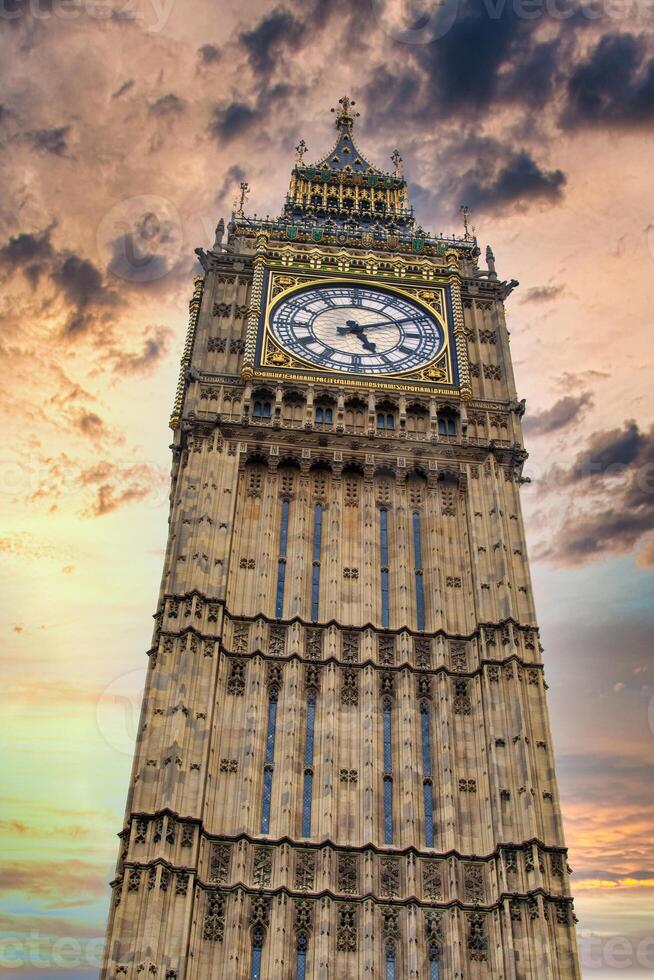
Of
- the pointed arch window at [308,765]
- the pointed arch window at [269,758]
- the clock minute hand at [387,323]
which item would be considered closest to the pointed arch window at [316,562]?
the pointed arch window at [308,765]

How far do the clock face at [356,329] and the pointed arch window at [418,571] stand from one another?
8181 mm

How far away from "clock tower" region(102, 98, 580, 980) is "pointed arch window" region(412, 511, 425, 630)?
0.14 metres

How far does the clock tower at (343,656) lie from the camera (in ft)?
115

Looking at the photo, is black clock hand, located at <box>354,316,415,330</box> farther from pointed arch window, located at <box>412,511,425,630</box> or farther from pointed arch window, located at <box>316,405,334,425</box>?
pointed arch window, located at <box>412,511,425,630</box>

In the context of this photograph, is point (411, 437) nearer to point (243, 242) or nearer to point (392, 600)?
point (392, 600)

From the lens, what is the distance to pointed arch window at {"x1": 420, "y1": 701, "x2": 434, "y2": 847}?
38.0m

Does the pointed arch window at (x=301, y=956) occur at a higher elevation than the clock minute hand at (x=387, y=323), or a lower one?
lower

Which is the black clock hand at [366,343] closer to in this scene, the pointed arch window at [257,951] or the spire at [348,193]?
the spire at [348,193]

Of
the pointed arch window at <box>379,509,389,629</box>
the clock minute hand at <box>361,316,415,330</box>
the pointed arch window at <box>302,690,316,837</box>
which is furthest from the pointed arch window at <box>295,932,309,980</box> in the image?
the clock minute hand at <box>361,316,415,330</box>

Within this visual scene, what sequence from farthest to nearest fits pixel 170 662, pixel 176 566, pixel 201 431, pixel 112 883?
1. pixel 201 431
2. pixel 176 566
3. pixel 170 662
4. pixel 112 883

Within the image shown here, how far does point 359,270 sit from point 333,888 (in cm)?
3164

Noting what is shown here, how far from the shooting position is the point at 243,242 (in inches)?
2394

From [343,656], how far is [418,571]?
5324mm

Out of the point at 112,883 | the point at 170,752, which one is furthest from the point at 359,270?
the point at 112,883
